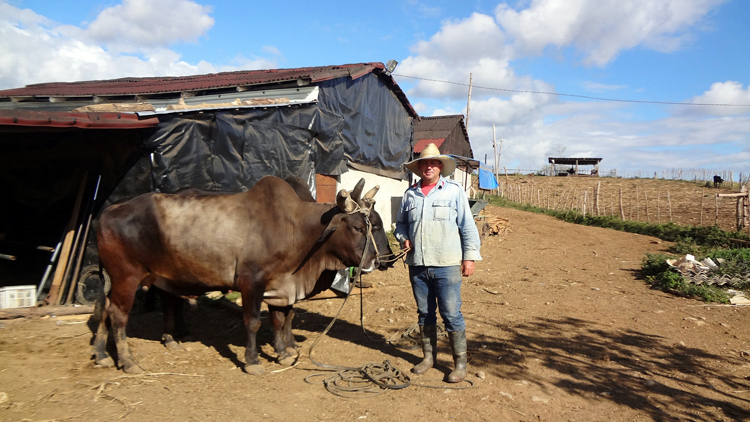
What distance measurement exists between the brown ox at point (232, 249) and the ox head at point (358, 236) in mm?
10

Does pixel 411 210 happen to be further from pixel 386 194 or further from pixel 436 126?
pixel 436 126

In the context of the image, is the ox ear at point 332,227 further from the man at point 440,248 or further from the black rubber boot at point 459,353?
the black rubber boot at point 459,353

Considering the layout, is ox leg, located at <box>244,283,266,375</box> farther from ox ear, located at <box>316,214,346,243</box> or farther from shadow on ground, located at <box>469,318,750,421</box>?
shadow on ground, located at <box>469,318,750,421</box>

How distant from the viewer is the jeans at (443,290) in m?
4.26

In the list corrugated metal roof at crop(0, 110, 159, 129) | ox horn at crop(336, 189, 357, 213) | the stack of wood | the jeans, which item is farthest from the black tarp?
the stack of wood

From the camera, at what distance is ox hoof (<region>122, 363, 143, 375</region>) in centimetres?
451

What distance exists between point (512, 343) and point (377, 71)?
8.59 m

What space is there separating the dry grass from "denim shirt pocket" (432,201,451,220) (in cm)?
1627

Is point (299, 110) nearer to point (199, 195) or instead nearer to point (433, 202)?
point (199, 195)

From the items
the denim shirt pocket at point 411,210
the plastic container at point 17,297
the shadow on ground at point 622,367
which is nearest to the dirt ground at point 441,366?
the shadow on ground at point 622,367

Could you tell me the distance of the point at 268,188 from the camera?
506 centimetres

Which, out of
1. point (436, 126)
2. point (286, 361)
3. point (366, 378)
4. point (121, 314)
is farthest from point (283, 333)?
point (436, 126)

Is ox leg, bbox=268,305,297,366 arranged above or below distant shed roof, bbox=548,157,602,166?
below

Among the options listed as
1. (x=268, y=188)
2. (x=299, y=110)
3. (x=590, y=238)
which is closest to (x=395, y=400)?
(x=268, y=188)
